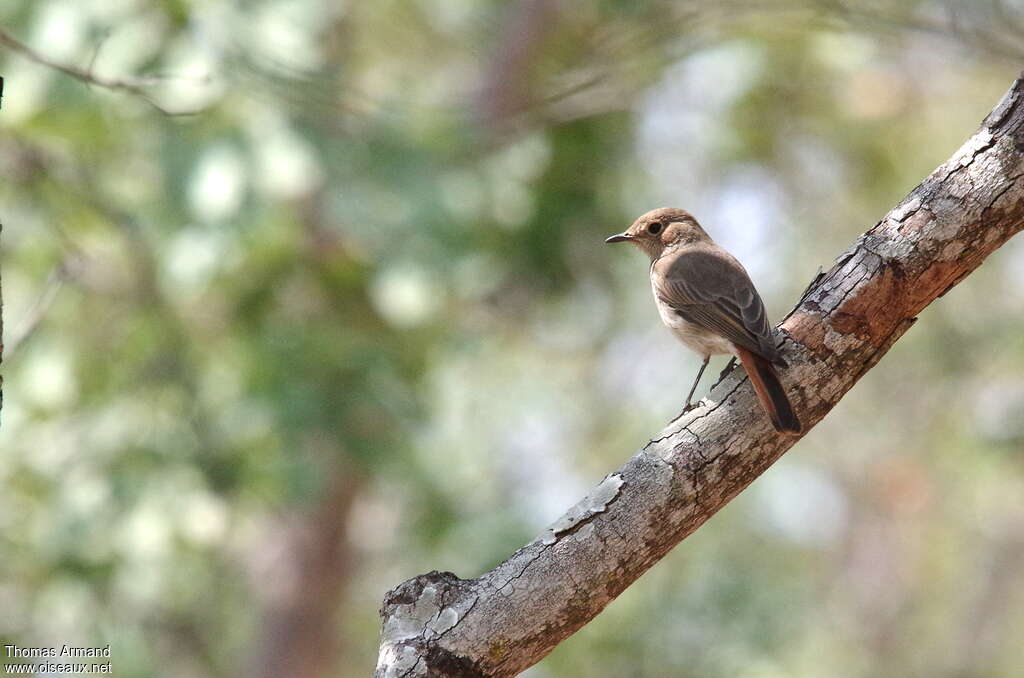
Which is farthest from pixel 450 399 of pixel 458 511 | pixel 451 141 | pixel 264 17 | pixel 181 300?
pixel 264 17

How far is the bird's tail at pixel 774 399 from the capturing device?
2787mm

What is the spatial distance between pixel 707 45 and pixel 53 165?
3545mm

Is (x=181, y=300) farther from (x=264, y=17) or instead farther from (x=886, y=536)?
(x=886, y=536)

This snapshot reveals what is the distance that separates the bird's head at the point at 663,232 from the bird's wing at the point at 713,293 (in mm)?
228

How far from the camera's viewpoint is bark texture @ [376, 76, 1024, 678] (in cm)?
272

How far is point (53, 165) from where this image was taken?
21.2ft

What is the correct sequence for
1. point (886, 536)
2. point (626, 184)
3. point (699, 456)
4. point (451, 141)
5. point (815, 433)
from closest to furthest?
1. point (699, 456)
2. point (451, 141)
3. point (626, 184)
4. point (815, 433)
5. point (886, 536)

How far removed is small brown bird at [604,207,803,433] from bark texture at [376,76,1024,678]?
6cm

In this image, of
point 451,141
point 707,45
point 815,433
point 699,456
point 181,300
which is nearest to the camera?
point 699,456

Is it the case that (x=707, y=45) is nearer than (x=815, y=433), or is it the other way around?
(x=707, y=45)

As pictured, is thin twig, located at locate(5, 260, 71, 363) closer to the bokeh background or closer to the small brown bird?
the bokeh background

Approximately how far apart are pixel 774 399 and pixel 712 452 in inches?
7.6

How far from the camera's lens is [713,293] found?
14.3ft

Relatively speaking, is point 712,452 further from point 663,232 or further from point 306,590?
point 306,590
